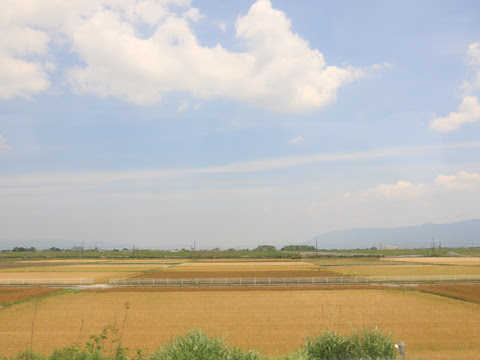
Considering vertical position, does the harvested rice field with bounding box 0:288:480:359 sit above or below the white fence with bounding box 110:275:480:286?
above

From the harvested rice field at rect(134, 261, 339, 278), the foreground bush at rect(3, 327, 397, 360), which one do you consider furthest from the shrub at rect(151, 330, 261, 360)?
the harvested rice field at rect(134, 261, 339, 278)

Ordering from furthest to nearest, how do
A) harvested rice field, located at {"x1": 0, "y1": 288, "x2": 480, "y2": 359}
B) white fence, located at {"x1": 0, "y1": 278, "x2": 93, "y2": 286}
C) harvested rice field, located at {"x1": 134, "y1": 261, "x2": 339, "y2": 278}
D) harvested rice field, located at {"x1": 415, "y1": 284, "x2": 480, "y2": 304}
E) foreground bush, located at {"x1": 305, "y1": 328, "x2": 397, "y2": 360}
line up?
harvested rice field, located at {"x1": 134, "y1": 261, "x2": 339, "y2": 278}, white fence, located at {"x1": 0, "y1": 278, "x2": 93, "y2": 286}, harvested rice field, located at {"x1": 415, "y1": 284, "x2": 480, "y2": 304}, harvested rice field, located at {"x1": 0, "y1": 288, "x2": 480, "y2": 359}, foreground bush, located at {"x1": 305, "y1": 328, "x2": 397, "y2": 360}

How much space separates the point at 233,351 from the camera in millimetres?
12070

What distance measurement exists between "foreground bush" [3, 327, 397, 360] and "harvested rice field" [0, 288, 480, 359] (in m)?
2.75

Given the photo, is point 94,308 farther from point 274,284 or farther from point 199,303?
point 274,284

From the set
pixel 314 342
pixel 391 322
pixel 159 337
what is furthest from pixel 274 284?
pixel 314 342

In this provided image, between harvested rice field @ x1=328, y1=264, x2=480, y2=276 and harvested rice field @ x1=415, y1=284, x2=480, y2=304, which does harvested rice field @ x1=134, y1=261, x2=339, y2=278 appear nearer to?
harvested rice field @ x1=328, y1=264, x2=480, y2=276

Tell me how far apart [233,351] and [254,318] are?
13601mm

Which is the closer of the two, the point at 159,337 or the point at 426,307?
the point at 159,337

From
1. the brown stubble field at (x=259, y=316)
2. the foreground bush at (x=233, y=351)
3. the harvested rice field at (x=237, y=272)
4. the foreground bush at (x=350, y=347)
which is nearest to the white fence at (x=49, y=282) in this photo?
the harvested rice field at (x=237, y=272)

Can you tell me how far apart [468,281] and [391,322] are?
31.4m

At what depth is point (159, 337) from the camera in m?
20.1

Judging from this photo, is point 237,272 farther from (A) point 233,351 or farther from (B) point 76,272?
(A) point 233,351

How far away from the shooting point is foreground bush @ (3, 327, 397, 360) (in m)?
11.1
